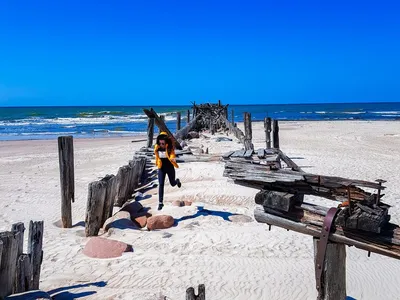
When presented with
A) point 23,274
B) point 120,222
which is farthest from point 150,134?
point 23,274

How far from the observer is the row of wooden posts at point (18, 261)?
3891 millimetres

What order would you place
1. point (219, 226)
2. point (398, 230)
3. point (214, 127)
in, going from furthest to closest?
point (214, 127) < point (219, 226) < point (398, 230)

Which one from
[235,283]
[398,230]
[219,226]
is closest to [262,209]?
[398,230]

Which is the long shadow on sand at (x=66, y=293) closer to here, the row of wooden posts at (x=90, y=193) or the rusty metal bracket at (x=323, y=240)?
the row of wooden posts at (x=90, y=193)

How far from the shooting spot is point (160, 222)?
286 inches

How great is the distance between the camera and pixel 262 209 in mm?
3521

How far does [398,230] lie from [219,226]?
184 inches

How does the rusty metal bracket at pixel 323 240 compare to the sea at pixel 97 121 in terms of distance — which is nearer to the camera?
the rusty metal bracket at pixel 323 240

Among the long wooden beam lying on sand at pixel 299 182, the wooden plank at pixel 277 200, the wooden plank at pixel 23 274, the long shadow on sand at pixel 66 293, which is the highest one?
the long wooden beam lying on sand at pixel 299 182

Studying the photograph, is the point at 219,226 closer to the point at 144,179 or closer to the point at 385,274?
the point at 385,274

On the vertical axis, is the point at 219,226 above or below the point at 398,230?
below

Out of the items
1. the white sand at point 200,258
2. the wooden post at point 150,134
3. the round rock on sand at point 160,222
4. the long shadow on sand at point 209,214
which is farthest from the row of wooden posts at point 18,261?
the wooden post at point 150,134

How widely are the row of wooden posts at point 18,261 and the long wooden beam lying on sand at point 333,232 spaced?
250cm

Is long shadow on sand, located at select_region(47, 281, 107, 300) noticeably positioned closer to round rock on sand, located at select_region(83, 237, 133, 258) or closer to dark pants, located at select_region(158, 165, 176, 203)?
round rock on sand, located at select_region(83, 237, 133, 258)
